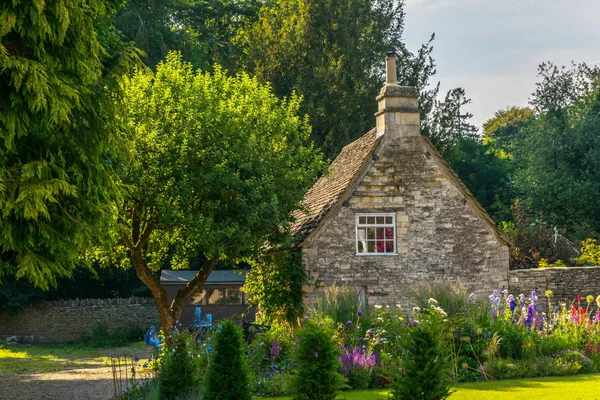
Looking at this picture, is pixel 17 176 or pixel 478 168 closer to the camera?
pixel 17 176

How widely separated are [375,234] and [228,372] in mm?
11955

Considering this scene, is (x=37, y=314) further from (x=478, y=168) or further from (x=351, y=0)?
(x=478, y=168)

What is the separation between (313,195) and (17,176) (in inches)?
581

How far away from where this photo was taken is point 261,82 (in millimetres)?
35438

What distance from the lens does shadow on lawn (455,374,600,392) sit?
43.0ft

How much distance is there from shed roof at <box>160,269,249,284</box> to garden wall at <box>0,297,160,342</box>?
6.20 ft

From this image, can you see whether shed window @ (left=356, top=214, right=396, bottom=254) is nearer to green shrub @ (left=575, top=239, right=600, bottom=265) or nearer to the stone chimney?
the stone chimney

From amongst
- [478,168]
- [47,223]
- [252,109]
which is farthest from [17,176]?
[478,168]

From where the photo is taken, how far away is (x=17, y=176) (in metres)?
11.6

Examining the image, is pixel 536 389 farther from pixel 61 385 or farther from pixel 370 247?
pixel 61 385

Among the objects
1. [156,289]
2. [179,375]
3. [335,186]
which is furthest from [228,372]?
[335,186]

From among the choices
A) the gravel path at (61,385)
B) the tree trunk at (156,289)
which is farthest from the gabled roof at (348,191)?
the gravel path at (61,385)

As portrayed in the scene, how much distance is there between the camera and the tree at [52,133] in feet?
37.2

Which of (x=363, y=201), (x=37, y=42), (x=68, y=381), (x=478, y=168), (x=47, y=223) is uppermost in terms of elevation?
(x=478, y=168)
